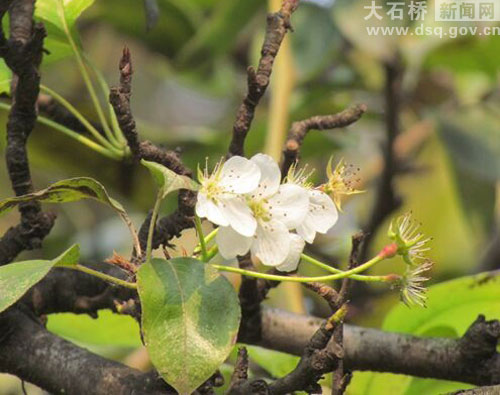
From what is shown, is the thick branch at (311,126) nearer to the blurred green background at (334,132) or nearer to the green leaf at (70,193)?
the green leaf at (70,193)

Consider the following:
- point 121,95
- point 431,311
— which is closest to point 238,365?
point 121,95

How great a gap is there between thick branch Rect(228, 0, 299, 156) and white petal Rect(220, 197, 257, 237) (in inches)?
3.5

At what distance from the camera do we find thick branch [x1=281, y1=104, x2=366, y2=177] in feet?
2.13

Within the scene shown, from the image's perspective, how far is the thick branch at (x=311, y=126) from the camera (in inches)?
25.6

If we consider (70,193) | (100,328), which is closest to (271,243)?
(70,193)

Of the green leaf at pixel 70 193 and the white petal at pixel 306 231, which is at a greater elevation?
the green leaf at pixel 70 193

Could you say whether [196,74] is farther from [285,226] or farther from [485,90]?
[285,226]

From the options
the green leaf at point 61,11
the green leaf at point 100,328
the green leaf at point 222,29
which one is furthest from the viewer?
the green leaf at point 222,29

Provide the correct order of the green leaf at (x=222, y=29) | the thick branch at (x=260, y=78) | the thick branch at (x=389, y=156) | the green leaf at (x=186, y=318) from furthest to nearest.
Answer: the green leaf at (x=222, y=29) < the thick branch at (x=389, y=156) < the thick branch at (x=260, y=78) < the green leaf at (x=186, y=318)

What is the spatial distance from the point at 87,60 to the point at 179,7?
66 centimetres

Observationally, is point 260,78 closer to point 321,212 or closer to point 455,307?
point 321,212

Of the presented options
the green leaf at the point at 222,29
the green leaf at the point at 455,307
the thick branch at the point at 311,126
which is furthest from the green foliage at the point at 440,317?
the green leaf at the point at 222,29

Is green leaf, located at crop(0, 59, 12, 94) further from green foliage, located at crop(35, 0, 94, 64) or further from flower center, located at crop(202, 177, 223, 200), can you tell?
flower center, located at crop(202, 177, 223, 200)

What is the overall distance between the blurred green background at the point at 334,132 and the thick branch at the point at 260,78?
0.43 meters
